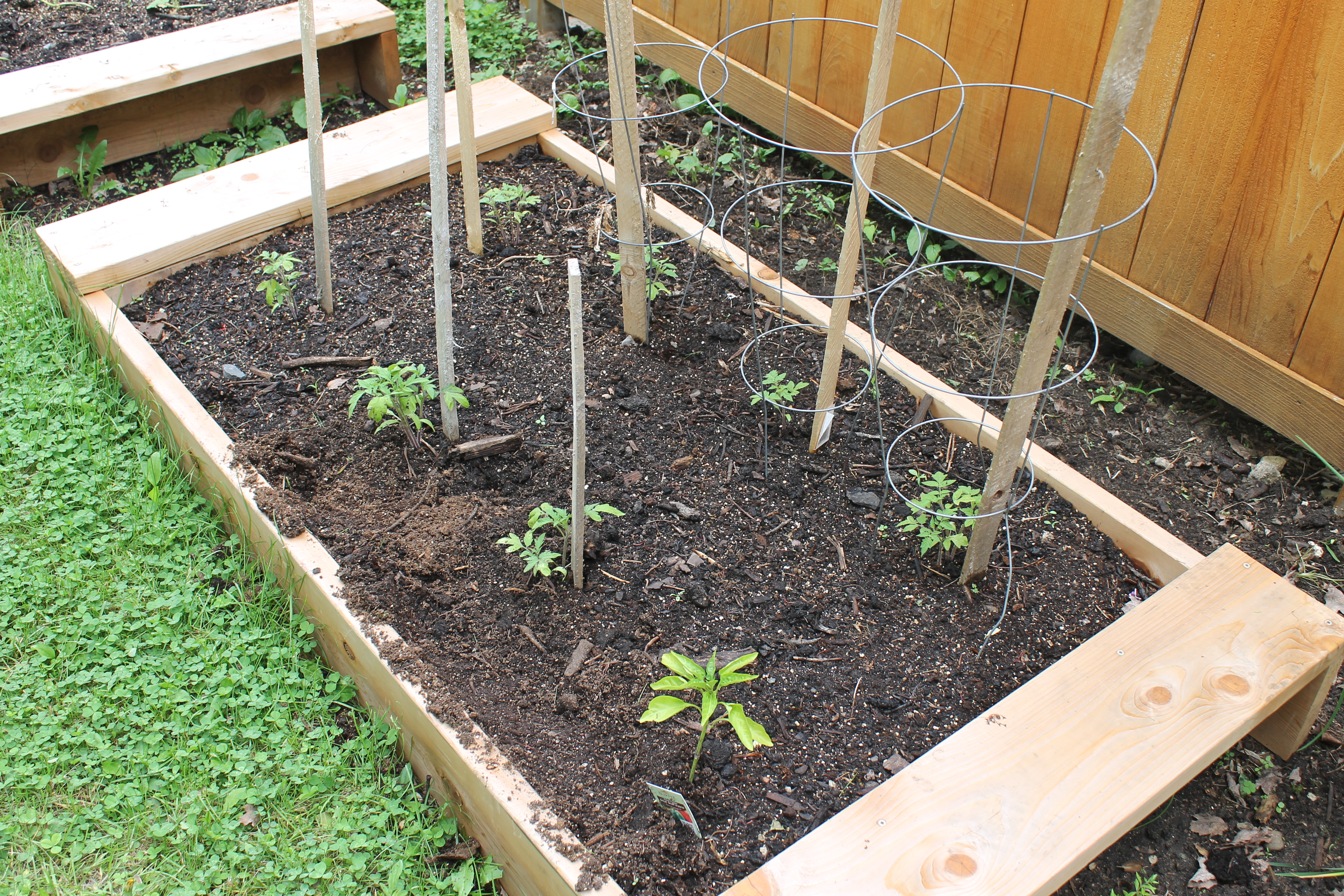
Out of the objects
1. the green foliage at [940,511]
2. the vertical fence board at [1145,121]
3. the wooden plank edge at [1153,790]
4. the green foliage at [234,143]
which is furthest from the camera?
the green foliage at [234,143]

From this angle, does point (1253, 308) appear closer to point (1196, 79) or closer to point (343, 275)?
point (1196, 79)

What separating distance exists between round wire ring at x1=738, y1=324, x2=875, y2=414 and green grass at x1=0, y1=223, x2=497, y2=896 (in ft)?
3.93

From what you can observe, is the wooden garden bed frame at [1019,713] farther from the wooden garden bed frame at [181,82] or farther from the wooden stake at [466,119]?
the wooden garden bed frame at [181,82]

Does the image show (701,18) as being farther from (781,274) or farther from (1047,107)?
(781,274)

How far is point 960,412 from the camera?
8.68 ft

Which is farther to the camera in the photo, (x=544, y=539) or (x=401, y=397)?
(x=401, y=397)

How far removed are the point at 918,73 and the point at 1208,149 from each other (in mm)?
1035

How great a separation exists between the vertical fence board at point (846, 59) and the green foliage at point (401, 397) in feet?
6.39

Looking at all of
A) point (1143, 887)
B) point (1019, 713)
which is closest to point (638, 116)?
point (1019, 713)

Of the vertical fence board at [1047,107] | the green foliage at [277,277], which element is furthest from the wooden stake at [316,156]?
the vertical fence board at [1047,107]

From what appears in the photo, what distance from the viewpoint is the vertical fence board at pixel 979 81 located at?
306 cm

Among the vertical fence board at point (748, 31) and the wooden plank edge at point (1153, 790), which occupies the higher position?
the vertical fence board at point (748, 31)

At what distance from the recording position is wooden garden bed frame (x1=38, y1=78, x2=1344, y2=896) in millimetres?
1696

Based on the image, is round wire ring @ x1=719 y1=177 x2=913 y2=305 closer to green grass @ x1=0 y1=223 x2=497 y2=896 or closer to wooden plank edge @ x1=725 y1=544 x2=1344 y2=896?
wooden plank edge @ x1=725 y1=544 x2=1344 y2=896
